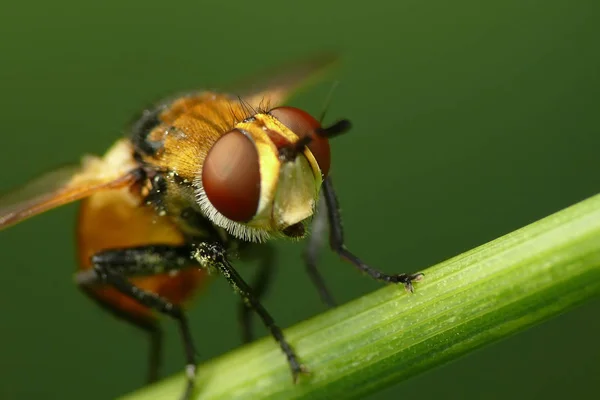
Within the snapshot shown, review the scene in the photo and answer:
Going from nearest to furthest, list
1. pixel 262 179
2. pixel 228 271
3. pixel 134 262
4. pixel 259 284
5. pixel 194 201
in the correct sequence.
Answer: pixel 262 179 → pixel 228 271 → pixel 194 201 → pixel 134 262 → pixel 259 284

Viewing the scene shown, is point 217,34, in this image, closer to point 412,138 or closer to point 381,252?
point 412,138

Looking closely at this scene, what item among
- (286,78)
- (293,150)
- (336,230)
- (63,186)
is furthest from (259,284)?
(293,150)

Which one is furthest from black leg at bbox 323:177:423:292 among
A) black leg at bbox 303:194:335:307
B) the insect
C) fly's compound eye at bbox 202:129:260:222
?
fly's compound eye at bbox 202:129:260:222

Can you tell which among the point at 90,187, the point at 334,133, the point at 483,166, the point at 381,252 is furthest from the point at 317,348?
the point at 483,166

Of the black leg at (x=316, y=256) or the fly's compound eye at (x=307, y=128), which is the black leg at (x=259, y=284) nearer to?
the black leg at (x=316, y=256)

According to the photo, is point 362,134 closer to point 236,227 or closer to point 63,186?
point 63,186

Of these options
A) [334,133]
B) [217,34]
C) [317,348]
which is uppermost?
[217,34]
